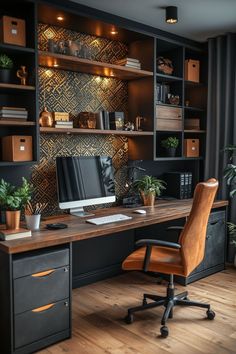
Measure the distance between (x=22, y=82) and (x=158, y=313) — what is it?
2092mm

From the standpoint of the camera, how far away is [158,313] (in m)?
2.94

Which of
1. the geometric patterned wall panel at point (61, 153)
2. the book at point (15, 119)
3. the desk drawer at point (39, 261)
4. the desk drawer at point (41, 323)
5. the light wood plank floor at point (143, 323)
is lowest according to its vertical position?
the light wood plank floor at point (143, 323)

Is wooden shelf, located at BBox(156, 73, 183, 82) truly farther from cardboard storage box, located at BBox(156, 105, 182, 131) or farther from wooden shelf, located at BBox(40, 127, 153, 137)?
wooden shelf, located at BBox(40, 127, 153, 137)

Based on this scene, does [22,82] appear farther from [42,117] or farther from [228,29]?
[228,29]

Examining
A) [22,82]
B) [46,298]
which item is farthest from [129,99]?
[46,298]

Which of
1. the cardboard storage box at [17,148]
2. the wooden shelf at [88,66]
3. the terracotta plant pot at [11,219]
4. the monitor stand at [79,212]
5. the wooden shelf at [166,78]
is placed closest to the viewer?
the terracotta plant pot at [11,219]

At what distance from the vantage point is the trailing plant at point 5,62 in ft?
8.71

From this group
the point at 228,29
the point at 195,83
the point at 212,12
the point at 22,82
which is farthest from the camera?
the point at 195,83

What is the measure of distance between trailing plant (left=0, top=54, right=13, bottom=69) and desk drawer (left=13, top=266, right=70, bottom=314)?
4.89 feet

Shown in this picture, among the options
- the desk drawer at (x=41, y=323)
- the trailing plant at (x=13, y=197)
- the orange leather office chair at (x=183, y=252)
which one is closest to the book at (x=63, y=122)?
the trailing plant at (x=13, y=197)

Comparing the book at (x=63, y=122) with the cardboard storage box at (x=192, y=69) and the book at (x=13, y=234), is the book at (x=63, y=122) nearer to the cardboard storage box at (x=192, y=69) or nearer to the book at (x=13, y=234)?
the book at (x=13, y=234)

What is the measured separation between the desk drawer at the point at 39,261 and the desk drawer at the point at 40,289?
3 cm

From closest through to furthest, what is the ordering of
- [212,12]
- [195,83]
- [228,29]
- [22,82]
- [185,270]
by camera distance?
1. [185,270]
2. [22,82]
3. [212,12]
4. [228,29]
5. [195,83]

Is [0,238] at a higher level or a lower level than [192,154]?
lower
